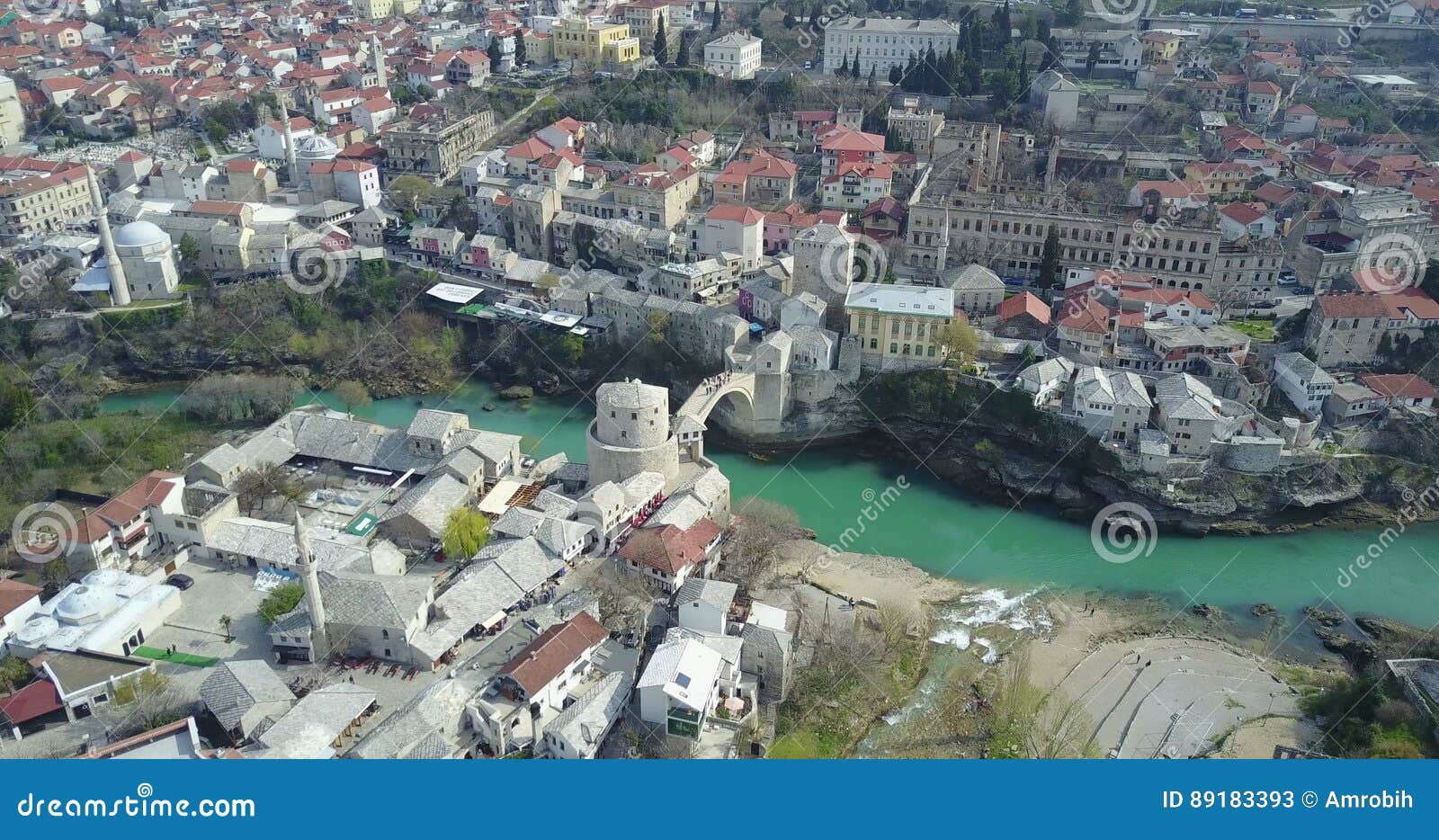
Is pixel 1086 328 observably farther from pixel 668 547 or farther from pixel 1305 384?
pixel 668 547

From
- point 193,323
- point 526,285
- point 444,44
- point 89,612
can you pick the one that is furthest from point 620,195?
point 444,44

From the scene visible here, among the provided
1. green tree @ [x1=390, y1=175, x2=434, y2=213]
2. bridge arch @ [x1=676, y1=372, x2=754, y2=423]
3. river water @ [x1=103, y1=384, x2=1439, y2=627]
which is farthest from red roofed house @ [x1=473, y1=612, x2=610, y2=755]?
green tree @ [x1=390, y1=175, x2=434, y2=213]

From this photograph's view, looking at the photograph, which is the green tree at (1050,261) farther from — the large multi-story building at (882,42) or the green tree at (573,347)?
the large multi-story building at (882,42)

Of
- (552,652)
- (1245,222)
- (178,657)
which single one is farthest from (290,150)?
(1245,222)

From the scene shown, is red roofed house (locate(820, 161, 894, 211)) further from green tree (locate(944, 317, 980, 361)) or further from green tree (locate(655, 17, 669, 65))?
green tree (locate(655, 17, 669, 65))

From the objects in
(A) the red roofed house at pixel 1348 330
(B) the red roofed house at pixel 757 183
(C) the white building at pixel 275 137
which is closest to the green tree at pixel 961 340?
(A) the red roofed house at pixel 1348 330

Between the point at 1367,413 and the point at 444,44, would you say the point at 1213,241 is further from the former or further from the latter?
the point at 444,44
